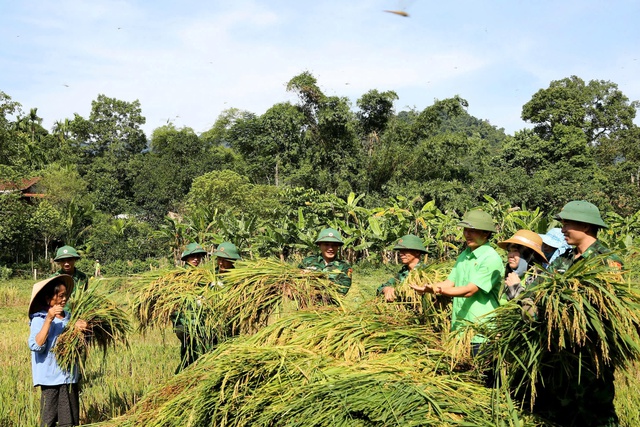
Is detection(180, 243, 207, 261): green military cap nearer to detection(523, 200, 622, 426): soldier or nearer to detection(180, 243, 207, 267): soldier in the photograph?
detection(180, 243, 207, 267): soldier

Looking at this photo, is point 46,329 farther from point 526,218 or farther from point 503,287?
point 526,218

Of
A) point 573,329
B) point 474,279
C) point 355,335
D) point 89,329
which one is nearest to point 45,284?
point 89,329

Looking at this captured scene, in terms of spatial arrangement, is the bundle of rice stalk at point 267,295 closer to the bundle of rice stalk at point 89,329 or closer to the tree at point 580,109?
the bundle of rice stalk at point 89,329

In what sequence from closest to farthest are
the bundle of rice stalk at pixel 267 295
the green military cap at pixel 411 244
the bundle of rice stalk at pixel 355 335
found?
the bundle of rice stalk at pixel 355 335
the bundle of rice stalk at pixel 267 295
the green military cap at pixel 411 244

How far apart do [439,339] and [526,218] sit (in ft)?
40.6

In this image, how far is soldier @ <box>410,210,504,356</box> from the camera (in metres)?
3.10

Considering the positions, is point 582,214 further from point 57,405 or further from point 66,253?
point 66,253

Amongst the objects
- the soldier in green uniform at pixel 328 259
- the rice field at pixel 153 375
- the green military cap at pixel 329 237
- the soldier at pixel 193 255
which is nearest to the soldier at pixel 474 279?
the rice field at pixel 153 375

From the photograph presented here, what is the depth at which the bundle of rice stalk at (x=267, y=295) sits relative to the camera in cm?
367

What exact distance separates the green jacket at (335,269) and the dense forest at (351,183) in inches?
337

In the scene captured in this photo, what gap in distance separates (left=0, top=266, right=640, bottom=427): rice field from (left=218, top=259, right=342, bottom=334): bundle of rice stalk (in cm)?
23

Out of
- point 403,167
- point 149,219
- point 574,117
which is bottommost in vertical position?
point 149,219

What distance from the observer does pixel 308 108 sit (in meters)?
22.6

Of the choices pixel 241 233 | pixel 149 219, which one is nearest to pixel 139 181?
pixel 149 219
